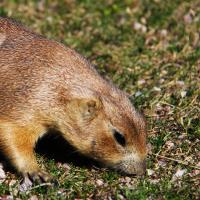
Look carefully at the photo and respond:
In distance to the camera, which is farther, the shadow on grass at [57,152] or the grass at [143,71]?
the shadow on grass at [57,152]

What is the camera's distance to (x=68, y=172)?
7.48 metres

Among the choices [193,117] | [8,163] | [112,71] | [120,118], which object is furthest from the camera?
[112,71]

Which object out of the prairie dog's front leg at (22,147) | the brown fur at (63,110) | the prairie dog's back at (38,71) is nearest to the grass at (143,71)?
the prairie dog's front leg at (22,147)

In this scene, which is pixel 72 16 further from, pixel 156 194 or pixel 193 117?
pixel 156 194

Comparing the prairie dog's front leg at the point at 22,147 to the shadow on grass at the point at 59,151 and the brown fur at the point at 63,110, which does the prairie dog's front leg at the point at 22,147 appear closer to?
the brown fur at the point at 63,110

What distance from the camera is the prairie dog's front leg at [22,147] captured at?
714cm

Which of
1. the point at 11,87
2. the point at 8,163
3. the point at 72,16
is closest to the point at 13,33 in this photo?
the point at 11,87

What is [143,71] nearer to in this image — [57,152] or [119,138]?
[57,152]

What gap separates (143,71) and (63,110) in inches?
125

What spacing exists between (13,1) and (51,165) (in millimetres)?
5754

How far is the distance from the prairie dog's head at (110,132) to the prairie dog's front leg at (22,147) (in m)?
0.50

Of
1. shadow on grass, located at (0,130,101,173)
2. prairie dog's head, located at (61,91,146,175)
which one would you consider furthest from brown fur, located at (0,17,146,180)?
shadow on grass, located at (0,130,101,173)

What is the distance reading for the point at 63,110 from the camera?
7141 millimetres

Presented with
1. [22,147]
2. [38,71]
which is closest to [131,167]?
[22,147]
